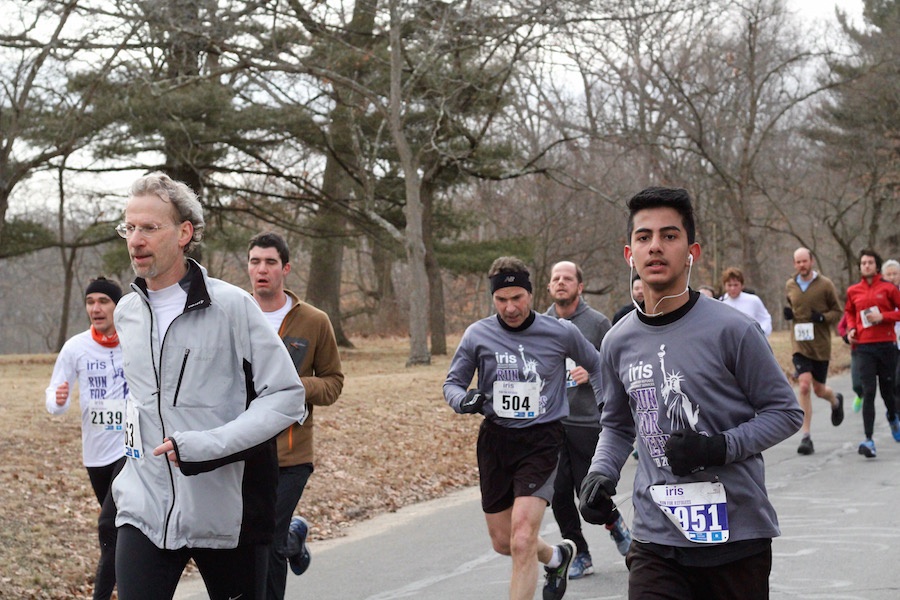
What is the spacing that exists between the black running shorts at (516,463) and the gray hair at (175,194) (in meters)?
2.74

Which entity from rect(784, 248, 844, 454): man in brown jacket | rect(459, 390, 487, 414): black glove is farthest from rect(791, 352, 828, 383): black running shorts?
rect(459, 390, 487, 414): black glove

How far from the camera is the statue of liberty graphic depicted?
357 cm

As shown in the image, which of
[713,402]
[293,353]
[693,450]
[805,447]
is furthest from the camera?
[805,447]

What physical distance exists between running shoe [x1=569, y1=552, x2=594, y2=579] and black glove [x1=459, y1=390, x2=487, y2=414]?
1.72 metres

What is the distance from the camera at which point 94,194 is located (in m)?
26.3

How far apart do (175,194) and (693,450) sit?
190 centimetres

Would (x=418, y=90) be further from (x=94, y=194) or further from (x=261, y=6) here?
(x=94, y=194)

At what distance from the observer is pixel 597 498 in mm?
3617

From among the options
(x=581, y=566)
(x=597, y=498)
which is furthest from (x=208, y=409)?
(x=581, y=566)

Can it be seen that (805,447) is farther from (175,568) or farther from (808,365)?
(175,568)

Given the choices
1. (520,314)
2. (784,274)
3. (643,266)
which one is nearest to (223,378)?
(643,266)

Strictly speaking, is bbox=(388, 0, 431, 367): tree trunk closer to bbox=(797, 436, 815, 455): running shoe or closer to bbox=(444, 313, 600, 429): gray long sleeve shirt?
bbox=(797, 436, 815, 455): running shoe

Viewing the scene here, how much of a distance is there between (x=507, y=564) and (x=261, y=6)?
15467 millimetres

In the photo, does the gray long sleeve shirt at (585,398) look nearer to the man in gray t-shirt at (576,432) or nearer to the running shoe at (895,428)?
the man in gray t-shirt at (576,432)
